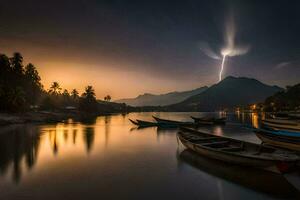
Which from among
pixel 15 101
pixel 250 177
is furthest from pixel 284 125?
pixel 15 101

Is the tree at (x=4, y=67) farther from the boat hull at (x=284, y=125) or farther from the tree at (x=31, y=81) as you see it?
the boat hull at (x=284, y=125)

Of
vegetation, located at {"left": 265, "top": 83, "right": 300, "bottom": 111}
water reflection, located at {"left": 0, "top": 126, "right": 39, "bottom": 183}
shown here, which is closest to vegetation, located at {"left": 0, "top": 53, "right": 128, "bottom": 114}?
water reflection, located at {"left": 0, "top": 126, "right": 39, "bottom": 183}

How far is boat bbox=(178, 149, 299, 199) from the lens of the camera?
11773 millimetres

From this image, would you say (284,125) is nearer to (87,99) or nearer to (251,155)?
(251,155)

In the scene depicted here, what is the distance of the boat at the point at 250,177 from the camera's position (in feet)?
38.6

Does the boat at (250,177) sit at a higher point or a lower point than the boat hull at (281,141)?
Result: lower

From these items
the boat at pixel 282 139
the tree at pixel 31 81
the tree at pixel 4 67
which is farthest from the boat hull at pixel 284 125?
the tree at pixel 31 81

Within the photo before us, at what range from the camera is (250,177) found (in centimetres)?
1384

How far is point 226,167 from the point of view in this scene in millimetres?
16141

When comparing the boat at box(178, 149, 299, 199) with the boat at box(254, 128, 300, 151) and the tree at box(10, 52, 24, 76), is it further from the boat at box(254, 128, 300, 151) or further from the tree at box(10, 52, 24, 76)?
the tree at box(10, 52, 24, 76)

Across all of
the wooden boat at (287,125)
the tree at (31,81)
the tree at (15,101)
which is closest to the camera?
the wooden boat at (287,125)

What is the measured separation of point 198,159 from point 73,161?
37.2 ft

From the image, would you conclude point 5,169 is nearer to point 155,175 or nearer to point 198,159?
point 155,175

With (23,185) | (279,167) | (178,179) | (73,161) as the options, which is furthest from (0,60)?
(279,167)
